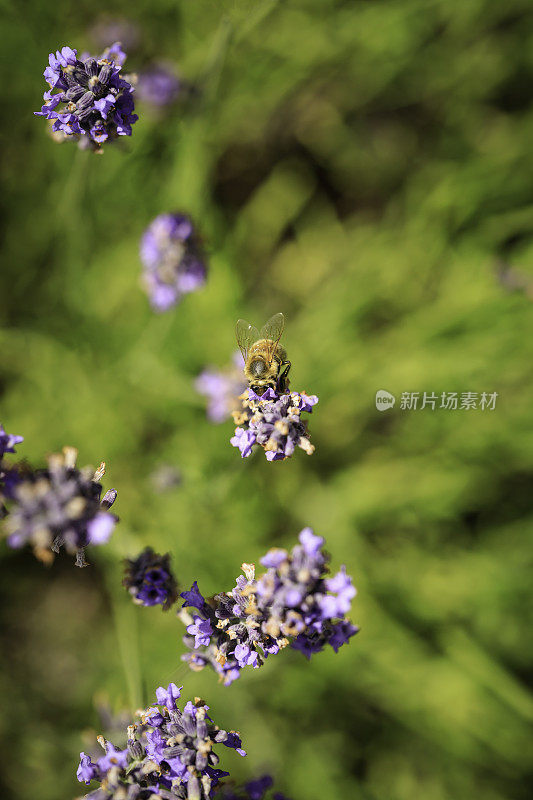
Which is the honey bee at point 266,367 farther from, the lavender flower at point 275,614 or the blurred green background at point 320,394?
the blurred green background at point 320,394

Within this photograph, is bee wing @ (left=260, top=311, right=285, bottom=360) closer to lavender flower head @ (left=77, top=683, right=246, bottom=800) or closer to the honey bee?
the honey bee

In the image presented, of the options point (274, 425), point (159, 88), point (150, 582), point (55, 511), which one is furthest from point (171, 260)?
point (55, 511)

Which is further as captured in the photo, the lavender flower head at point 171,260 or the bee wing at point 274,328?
the lavender flower head at point 171,260

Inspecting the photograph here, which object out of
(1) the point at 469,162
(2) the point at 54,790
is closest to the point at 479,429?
(1) the point at 469,162

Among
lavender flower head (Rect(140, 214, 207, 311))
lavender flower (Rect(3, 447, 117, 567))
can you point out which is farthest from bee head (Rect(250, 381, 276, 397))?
lavender flower head (Rect(140, 214, 207, 311))

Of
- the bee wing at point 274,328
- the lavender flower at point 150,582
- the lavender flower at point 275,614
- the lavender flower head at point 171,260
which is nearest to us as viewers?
the lavender flower at point 275,614

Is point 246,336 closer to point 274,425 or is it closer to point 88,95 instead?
point 274,425

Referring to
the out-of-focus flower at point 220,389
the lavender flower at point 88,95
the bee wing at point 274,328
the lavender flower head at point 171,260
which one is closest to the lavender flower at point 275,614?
the bee wing at point 274,328
